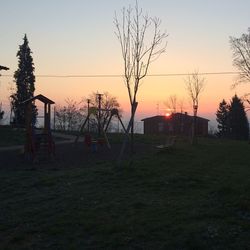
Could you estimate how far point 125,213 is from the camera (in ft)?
27.2

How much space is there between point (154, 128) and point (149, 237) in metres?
94.5

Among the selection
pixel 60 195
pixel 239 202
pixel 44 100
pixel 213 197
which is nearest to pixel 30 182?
pixel 60 195

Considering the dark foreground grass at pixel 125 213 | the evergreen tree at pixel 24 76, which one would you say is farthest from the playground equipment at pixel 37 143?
the evergreen tree at pixel 24 76

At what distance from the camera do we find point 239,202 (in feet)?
27.3

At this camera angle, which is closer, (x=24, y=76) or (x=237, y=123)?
(x=24, y=76)

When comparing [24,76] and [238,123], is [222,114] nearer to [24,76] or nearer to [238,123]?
[238,123]

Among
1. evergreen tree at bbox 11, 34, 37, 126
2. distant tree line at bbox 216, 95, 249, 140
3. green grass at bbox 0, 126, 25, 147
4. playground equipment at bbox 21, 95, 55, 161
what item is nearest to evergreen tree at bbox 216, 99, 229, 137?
distant tree line at bbox 216, 95, 249, 140

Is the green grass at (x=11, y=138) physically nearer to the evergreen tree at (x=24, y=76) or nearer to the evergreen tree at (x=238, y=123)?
the evergreen tree at (x=24, y=76)

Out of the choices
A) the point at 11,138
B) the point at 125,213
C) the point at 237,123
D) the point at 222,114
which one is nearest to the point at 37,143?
the point at 125,213

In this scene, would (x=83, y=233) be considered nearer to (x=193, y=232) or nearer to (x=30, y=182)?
(x=193, y=232)

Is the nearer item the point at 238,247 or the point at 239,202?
the point at 238,247

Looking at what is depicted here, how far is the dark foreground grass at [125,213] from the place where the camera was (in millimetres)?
6801

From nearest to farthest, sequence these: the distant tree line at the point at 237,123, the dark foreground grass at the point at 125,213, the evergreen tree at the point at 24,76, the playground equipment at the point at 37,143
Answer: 1. the dark foreground grass at the point at 125,213
2. the playground equipment at the point at 37,143
3. the evergreen tree at the point at 24,76
4. the distant tree line at the point at 237,123

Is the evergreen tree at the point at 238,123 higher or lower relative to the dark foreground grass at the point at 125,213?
higher
